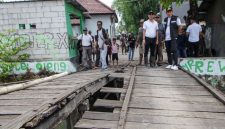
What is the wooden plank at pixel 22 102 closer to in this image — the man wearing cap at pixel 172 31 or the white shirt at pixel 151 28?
the man wearing cap at pixel 172 31

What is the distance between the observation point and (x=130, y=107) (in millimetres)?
5656

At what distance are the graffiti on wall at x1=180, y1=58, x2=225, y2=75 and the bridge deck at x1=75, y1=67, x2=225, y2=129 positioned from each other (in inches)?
141

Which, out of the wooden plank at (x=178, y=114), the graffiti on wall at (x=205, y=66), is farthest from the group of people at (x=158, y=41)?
the wooden plank at (x=178, y=114)

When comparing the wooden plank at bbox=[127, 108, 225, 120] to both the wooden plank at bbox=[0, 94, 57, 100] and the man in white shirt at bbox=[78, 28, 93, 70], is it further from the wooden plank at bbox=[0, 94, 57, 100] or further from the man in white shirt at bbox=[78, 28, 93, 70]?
the man in white shirt at bbox=[78, 28, 93, 70]

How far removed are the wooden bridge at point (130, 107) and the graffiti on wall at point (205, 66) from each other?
3443 mm

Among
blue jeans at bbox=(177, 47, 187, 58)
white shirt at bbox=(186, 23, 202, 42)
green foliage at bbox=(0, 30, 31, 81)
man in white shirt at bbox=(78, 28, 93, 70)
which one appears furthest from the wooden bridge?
green foliage at bbox=(0, 30, 31, 81)

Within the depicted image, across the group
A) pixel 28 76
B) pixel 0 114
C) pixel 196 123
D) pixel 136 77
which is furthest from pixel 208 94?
pixel 28 76

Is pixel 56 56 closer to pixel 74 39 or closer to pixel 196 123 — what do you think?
pixel 74 39

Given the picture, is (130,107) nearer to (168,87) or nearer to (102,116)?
(102,116)

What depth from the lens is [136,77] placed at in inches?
363

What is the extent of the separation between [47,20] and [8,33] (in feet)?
5.85

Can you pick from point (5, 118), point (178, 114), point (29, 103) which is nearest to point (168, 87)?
point (178, 114)

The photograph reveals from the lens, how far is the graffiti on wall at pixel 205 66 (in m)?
11.4

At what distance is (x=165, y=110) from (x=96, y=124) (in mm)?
1284
